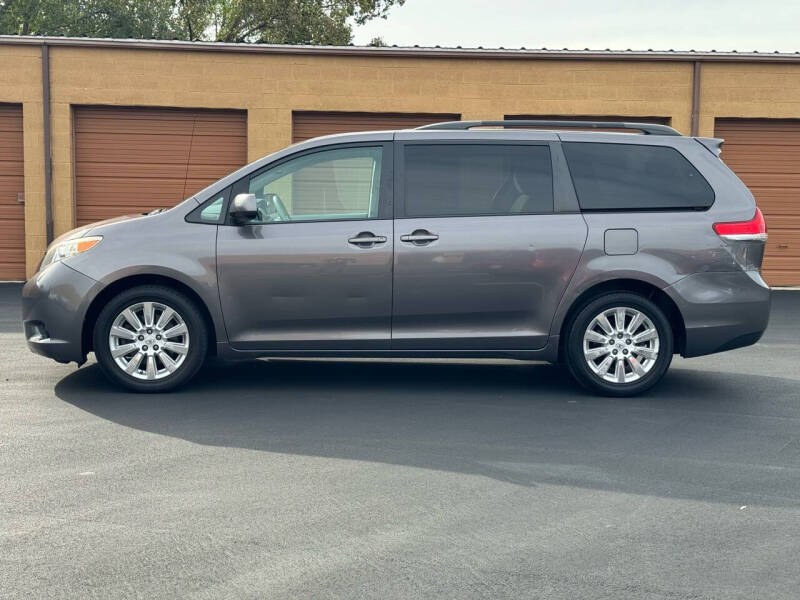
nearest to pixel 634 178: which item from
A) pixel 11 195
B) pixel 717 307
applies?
pixel 717 307

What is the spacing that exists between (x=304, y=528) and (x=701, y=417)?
3497 mm

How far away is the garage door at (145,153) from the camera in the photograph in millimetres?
17188

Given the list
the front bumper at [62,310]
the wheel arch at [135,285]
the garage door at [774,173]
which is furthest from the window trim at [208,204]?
the garage door at [774,173]

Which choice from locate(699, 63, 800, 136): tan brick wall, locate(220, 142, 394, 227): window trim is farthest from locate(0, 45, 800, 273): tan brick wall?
locate(220, 142, 394, 227): window trim

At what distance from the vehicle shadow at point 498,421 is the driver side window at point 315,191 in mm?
1299

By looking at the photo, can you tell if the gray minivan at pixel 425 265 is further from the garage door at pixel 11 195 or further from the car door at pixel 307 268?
the garage door at pixel 11 195

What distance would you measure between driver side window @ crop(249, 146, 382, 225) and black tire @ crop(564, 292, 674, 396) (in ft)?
5.50

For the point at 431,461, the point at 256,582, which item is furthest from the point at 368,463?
the point at 256,582

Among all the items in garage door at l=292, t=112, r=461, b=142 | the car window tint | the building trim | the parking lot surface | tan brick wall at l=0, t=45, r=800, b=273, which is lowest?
the parking lot surface

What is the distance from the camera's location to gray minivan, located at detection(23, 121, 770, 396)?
7.48 meters

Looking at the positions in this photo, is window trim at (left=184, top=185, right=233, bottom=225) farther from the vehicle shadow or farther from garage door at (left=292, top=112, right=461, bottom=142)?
garage door at (left=292, top=112, right=461, bottom=142)

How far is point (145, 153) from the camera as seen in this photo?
17172mm

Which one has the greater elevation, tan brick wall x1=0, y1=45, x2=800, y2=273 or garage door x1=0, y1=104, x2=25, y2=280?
tan brick wall x1=0, y1=45, x2=800, y2=273

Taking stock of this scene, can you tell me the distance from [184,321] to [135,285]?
0.46 metres
